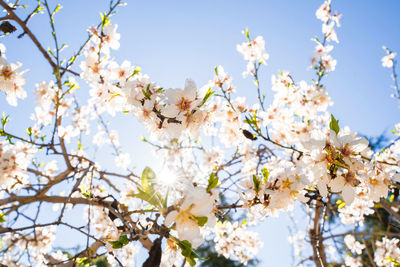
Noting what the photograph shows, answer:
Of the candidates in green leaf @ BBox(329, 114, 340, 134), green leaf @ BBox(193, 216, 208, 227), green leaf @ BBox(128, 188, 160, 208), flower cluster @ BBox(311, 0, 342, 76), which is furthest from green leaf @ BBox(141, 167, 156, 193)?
flower cluster @ BBox(311, 0, 342, 76)

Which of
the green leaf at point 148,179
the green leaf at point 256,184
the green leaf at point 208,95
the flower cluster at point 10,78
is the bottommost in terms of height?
the green leaf at point 148,179

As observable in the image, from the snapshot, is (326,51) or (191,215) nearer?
(191,215)

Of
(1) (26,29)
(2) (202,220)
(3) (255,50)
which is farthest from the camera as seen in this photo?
(3) (255,50)

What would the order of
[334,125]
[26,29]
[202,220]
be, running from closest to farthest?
[202,220], [334,125], [26,29]

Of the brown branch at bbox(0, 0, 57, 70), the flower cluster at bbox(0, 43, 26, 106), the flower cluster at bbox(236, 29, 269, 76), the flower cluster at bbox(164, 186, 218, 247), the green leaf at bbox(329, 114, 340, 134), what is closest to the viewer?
the flower cluster at bbox(164, 186, 218, 247)

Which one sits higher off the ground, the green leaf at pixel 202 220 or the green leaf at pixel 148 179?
the green leaf at pixel 148 179

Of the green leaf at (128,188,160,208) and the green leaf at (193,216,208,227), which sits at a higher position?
the green leaf at (128,188,160,208)

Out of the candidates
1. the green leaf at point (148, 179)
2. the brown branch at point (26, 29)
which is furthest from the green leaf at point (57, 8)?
the green leaf at point (148, 179)

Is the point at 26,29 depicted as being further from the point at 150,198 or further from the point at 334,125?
the point at 334,125

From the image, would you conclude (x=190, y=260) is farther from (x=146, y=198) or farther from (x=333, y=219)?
(x=333, y=219)

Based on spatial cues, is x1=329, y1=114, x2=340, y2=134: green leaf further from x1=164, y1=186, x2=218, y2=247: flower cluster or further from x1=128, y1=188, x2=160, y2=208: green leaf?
x1=128, y1=188, x2=160, y2=208: green leaf

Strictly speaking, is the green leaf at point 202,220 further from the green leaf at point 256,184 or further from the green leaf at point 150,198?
the green leaf at point 256,184

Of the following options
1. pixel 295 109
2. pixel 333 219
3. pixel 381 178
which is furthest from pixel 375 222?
pixel 381 178

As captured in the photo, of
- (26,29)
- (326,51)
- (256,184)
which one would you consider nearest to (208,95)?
(256,184)
